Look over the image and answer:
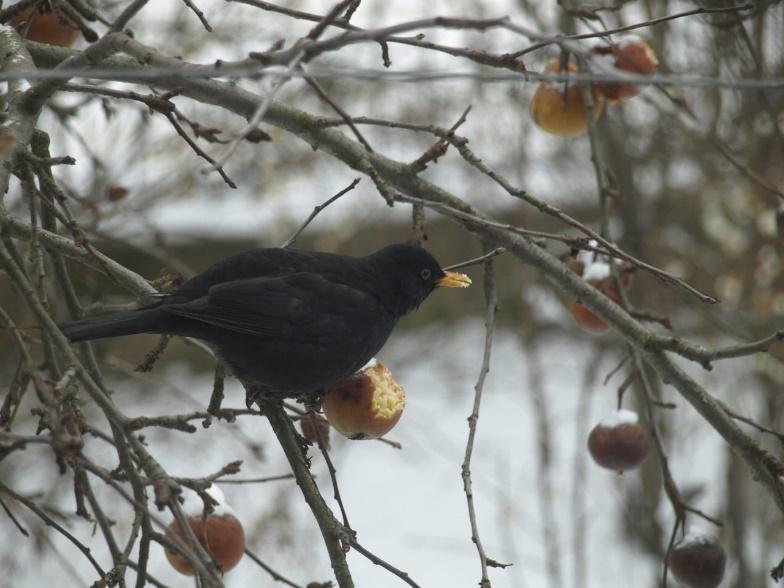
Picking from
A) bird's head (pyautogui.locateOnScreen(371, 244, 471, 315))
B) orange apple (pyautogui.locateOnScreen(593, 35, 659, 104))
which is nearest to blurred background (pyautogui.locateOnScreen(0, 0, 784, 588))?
orange apple (pyautogui.locateOnScreen(593, 35, 659, 104))

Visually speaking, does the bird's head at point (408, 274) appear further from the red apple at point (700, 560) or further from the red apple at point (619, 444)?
the red apple at point (700, 560)

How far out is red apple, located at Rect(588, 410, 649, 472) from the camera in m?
2.69

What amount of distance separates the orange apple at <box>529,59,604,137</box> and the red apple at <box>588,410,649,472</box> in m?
0.98

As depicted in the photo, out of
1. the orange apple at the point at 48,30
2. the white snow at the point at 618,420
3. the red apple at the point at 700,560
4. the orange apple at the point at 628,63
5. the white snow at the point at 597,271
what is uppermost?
the orange apple at the point at 628,63

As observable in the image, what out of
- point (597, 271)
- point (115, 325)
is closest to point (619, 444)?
point (597, 271)

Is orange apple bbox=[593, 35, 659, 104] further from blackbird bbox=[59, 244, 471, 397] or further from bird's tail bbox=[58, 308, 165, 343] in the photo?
bird's tail bbox=[58, 308, 165, 343]

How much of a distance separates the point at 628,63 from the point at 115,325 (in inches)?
71.6

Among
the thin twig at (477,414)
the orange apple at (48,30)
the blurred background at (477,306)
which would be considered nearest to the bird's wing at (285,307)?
the thin twig at (477,414)

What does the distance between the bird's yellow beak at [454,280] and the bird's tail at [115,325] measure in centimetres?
90

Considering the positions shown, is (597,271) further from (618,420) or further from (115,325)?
(115,325)

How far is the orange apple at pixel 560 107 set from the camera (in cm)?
300

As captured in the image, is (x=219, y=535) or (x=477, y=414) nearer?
(x=477, y=414)

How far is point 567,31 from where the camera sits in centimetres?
371

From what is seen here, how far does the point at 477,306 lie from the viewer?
8.20m
